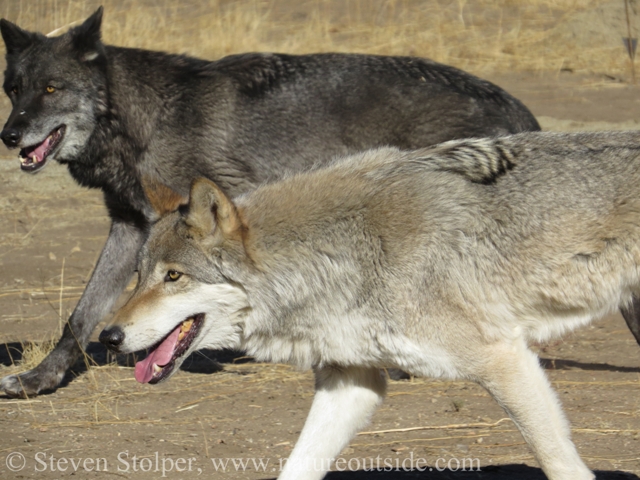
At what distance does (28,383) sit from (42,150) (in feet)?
5.21

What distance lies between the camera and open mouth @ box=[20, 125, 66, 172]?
20.8ft

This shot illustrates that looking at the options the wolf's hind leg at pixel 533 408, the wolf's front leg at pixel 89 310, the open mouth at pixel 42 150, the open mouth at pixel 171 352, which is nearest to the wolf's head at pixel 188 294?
the open mouth at pixel 171 352

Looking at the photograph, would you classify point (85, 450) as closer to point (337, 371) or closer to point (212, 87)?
point (337, 371)

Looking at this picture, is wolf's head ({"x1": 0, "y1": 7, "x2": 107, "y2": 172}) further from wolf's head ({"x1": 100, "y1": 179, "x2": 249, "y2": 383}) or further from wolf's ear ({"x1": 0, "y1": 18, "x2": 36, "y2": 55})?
wolf's head ({"x1": 100, "y1": 179, "x2": 249, "y2": 383})

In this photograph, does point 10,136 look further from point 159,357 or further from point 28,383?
point 159,357

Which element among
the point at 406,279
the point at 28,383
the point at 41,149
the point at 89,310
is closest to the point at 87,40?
the point at 41,149

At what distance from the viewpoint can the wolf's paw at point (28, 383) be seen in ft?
19.7

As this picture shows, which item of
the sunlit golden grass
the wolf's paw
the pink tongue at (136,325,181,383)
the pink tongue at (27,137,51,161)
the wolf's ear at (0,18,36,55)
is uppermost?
the wolf's ear at (0,18,36,55)

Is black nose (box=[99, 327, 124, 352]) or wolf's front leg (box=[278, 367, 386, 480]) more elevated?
black nose (box=[99, 327, 124, 352])

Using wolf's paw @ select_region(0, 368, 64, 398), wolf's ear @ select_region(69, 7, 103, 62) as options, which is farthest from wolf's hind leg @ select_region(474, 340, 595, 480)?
wolf's ear @ select_region(69, 7, 103, 62)

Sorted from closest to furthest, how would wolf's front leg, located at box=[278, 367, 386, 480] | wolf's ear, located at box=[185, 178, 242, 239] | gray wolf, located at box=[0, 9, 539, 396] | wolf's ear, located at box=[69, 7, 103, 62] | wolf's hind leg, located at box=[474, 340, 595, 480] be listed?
wolf's hind leg, located at box=[474, 340, 595, 480] < wolf's ear, located at box=[185, 178, 242, 239] < wolf's front leg, located at box=[278, 367, 386, 480] < gray wolf, located at box=[0, 9, 539, 396] < wolf's ear, located at box=[69, 7, 103, 62]

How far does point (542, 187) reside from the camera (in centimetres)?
408

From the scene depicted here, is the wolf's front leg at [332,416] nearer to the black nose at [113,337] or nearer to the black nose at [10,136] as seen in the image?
the black nose at [113,337]

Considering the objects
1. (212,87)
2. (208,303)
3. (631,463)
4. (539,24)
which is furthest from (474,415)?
(539,24)
